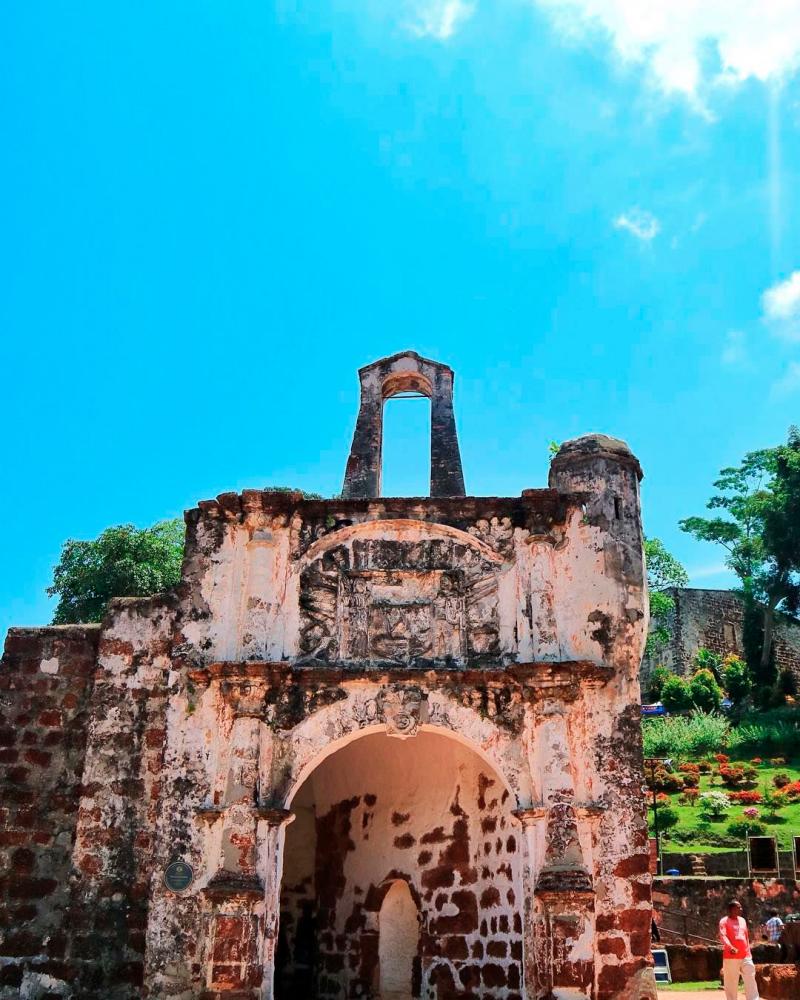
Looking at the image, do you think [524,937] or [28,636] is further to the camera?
[28,636]

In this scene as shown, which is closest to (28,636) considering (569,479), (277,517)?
(277,517)

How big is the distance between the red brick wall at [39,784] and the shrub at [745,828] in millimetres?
17569

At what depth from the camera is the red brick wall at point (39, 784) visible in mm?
9289

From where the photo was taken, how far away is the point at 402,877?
12.0 meters

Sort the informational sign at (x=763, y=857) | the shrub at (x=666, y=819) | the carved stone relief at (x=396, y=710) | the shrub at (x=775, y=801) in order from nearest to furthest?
the carved stone relief at (x=396, y=710), the informational sign at (x=763, y=857), the shrub at (x=666, y=819), the shrub at (x=775, y=801)

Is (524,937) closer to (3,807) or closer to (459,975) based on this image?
(459,975)

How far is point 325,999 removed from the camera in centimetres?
1208

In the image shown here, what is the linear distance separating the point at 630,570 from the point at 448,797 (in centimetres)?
396

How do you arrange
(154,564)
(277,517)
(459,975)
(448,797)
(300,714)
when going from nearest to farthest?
1. (300,714)
2. (277,517)
3. (459,975)
4. (448,797)
5. (154,564)

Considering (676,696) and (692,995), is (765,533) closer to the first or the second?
(676,696)

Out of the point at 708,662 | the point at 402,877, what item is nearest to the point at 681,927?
the point at 402,877

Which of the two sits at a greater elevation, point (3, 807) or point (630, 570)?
point (630, 570)

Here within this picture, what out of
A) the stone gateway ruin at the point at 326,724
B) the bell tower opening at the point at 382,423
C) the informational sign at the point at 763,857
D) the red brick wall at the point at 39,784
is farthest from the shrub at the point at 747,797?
the red brick wall at the point at 39,784

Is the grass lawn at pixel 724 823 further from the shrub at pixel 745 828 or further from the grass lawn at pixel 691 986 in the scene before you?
the grass lawn at pixel 691 986
